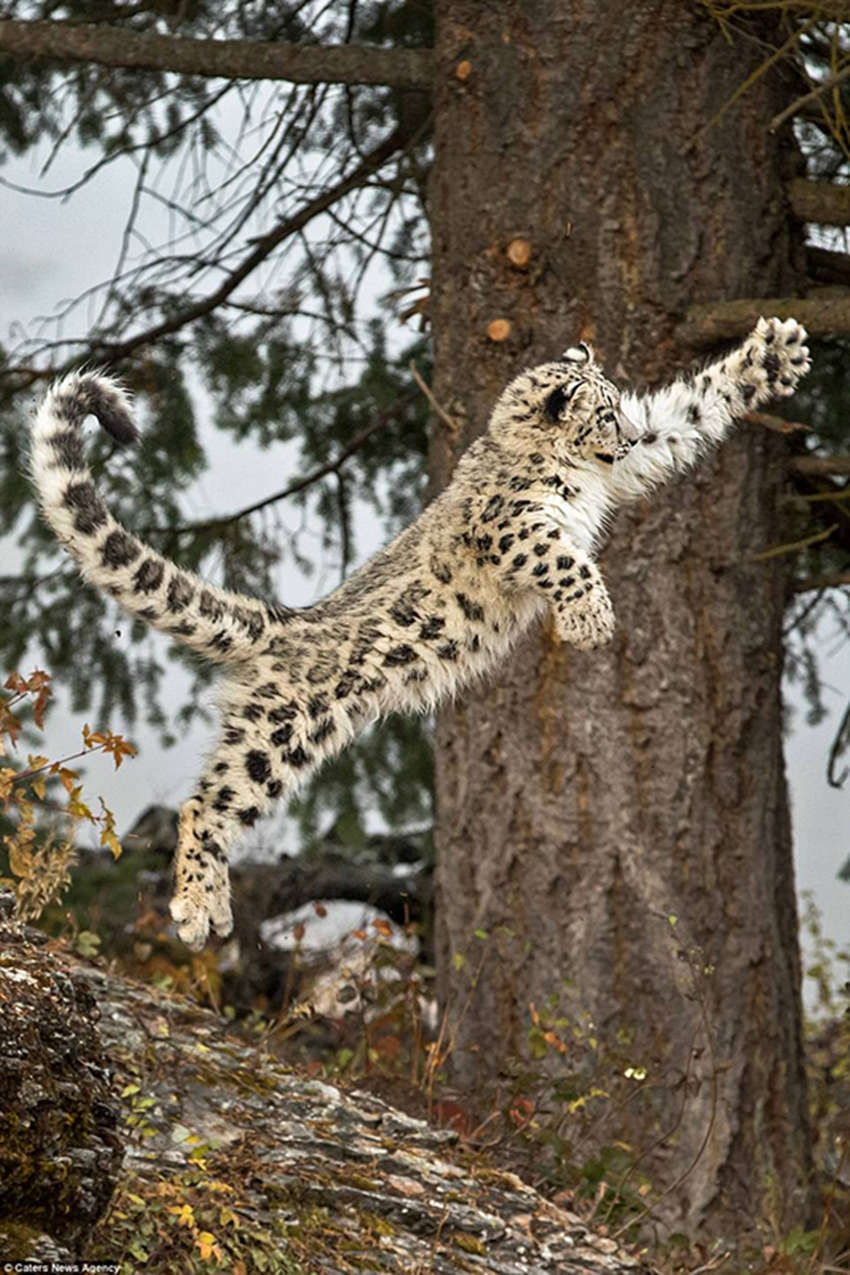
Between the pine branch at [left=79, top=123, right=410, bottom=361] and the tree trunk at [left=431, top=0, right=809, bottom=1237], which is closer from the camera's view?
the tree trunk at [left=431, top=0, right=809, bottom=1237]

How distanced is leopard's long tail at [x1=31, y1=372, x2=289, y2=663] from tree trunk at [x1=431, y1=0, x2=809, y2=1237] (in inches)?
136

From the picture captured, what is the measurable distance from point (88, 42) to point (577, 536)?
16.6 feet

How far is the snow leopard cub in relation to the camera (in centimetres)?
422

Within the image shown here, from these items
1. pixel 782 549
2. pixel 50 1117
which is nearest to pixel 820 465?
pixel 782 549

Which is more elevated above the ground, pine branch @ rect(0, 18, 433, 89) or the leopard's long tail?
pine branch @ rect(0, 18, 433, 89)

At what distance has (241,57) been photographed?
8.46 meters

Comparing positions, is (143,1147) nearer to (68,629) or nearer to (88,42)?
(88,42)

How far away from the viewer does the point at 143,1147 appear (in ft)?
17.8

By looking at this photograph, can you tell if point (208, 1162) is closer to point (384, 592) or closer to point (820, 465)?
point (384, 592)

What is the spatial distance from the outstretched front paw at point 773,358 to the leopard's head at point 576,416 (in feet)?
1.59

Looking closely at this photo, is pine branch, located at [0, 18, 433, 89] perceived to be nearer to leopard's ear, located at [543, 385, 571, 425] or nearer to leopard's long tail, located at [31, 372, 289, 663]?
leopard's ear, located at [543, 385, 571, 425]

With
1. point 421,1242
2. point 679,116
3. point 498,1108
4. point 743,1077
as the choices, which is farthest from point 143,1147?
point 679,116

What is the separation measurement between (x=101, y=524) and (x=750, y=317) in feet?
13.4

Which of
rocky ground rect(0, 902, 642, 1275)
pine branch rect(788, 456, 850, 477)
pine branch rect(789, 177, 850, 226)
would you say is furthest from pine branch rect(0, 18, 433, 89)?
rocky ground rect(0, 902, 642, 1275)
